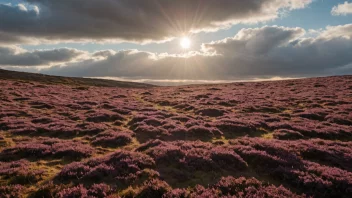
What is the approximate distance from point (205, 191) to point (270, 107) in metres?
26.1

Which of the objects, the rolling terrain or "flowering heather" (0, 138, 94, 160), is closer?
the rolling terrain

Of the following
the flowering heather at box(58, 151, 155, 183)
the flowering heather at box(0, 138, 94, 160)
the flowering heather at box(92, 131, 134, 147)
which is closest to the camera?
the flowering heather at box(58, 151, 155, 183)

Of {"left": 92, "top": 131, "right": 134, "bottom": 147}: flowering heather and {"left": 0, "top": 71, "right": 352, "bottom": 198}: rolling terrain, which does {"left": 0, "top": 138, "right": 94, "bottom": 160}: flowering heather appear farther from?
{"left": 92, "top": 131, "right": 134, "bottom": 147}: flowering heather

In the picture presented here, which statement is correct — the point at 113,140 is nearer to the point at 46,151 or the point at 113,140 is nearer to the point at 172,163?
the point at 46,151

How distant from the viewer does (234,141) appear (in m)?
16.3

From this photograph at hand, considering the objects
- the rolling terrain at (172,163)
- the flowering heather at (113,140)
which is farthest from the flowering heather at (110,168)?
the flowering heather at (113,140)

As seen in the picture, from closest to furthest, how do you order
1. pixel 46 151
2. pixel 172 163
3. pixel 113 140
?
1. pixel 172 163
2. pixel 46 151
3. pixel 113 140

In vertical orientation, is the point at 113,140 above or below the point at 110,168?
below

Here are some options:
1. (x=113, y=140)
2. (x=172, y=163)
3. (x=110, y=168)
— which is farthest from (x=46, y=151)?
(x=172, y=163)

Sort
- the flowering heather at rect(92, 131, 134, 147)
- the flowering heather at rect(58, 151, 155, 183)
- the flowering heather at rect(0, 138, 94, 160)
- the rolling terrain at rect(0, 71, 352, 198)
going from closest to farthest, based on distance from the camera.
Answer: the rolling terrain at rect(0, 71, 352, 198) → the flowering heather at rect(58, 151, 155, 183) → the flowering heather at rect(0, 138, 94, 160) → the flowering heather at rect(92, 131, 134, 147)

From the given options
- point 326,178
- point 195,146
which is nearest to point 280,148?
point 326,178

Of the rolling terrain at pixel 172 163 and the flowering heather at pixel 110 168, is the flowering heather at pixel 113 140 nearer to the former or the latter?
the rolling terrain at pixel 172 163

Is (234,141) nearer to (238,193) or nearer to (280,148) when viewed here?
(280,148)

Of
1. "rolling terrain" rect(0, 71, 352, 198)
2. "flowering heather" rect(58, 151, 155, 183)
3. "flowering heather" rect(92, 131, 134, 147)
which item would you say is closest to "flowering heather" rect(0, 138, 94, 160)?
"rolling terrain" rect(0, 71, 352, 198)
